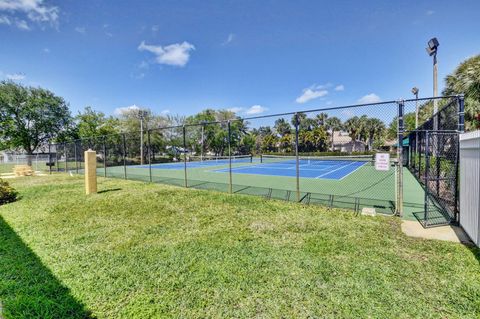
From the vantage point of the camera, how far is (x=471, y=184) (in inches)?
124

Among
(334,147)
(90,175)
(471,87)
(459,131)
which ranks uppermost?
(471,87)

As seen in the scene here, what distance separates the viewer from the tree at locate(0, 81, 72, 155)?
28.7m

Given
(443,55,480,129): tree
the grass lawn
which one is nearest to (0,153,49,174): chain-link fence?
the grass lawn

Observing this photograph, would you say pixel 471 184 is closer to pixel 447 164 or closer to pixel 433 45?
pixel 447 164

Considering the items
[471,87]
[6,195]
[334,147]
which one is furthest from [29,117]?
[471,87]

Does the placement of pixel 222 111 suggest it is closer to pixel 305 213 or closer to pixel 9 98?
pixel 9 98

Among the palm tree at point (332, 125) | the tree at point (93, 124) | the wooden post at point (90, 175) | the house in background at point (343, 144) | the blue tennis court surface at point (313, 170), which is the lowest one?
the blue tennis court surface at point (313, 170)

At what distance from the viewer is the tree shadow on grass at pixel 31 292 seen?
2092 mm

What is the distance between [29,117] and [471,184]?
133 ft

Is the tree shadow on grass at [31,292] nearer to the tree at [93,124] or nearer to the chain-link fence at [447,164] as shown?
the chain-link fence at [447,164]

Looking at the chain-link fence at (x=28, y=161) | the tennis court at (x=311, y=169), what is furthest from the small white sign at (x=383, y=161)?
the chain-link fence at (x=28, y=161)

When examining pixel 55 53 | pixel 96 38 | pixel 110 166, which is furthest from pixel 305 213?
pixel 55 53

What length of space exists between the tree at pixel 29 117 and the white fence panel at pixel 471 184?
128ft

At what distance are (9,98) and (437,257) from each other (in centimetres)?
4083
